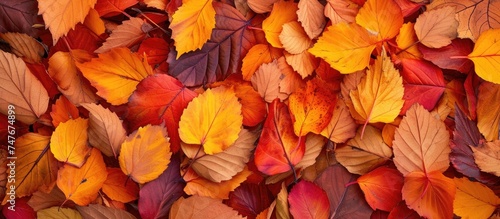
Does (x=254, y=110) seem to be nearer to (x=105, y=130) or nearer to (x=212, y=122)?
(x=212, y=122)

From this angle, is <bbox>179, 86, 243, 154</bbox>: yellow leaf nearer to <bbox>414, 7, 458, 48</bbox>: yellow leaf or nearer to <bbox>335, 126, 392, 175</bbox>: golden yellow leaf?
<bbox>335, 126, 392, 175</bbox>: golden yellow leaf

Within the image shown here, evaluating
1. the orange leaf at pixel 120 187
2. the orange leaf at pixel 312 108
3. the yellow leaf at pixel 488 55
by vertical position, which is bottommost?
the orange leaf at pixel 120 187

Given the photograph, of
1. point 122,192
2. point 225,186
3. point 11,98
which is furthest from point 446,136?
point 11,98

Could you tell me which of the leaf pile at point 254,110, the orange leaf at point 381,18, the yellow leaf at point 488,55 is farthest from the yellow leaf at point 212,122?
the yellow leaf at point 488,55

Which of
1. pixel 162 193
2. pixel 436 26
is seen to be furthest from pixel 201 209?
pixel 436 26

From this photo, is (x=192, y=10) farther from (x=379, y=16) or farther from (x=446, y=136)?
(x=446, y=136)

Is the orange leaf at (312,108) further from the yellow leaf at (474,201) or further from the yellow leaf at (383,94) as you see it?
the yellow leaf at (474,201)
